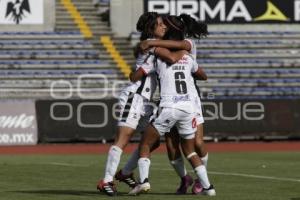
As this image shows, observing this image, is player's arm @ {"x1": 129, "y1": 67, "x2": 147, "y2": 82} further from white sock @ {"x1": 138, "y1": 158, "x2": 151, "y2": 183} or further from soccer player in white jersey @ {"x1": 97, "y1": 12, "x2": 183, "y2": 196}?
white sock @ {"x1": 138, "y1": 158, "x2": 151, "y2": 183}

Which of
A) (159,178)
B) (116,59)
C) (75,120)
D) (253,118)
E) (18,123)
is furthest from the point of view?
(116,59)

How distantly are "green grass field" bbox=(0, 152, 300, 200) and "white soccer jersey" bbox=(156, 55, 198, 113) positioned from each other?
Answer: 1.05 m

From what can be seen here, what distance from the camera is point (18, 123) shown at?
88.2ft

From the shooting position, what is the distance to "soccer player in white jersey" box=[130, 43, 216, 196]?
1051 centimetres

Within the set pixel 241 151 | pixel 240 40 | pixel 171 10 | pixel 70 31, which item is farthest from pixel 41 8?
pixel 241 151

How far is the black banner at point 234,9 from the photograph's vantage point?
118 feet

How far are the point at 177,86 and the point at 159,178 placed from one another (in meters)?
3.91

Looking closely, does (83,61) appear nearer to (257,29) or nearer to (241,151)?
(257,29)

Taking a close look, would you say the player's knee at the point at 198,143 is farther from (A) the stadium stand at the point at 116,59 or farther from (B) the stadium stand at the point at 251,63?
(B) the stadium stand at the point at 251,63

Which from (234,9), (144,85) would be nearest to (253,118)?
(234,9)

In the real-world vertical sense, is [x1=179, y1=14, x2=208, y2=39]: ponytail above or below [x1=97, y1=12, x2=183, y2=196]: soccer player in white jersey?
above

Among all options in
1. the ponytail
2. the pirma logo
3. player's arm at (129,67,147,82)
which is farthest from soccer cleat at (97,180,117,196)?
the pirma logo

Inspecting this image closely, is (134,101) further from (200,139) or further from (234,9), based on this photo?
(234,9)

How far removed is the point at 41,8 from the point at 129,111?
24623mm
